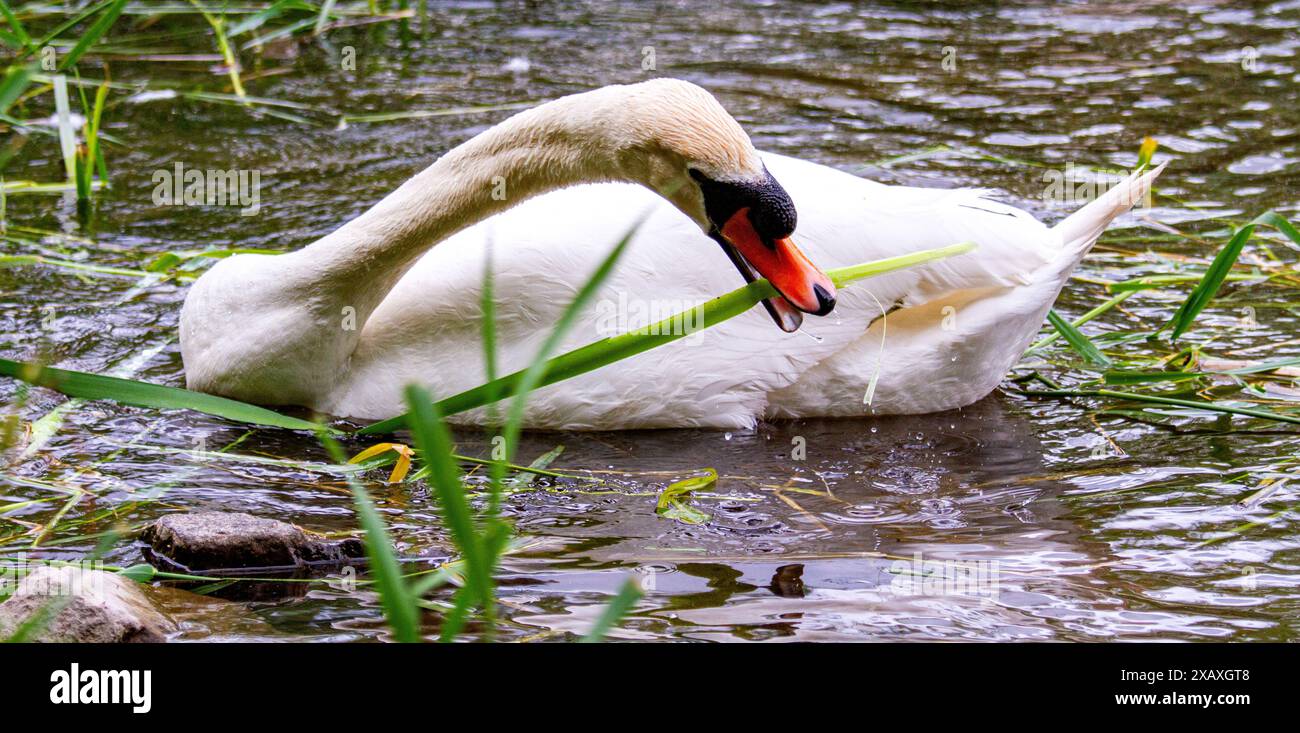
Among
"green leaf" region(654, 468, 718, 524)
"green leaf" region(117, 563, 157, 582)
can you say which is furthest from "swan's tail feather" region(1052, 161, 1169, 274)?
"green leaf" region(117, 563, 157, 582)

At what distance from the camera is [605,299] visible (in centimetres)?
484

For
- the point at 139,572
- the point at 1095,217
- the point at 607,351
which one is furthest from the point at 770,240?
the point at 139,572

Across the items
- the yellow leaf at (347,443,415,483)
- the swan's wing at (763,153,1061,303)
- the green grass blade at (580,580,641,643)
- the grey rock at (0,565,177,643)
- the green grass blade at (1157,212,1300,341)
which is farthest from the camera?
the swan's wing at (763,153,1061,303)

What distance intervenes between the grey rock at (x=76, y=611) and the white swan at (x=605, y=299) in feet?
5.42

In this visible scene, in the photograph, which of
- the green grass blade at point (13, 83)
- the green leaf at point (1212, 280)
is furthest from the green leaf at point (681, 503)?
the green grass blade at point (13, 83)

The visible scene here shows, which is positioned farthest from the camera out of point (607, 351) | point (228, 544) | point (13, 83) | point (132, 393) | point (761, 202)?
point (761, 202)

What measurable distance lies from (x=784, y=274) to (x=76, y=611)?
1952mm

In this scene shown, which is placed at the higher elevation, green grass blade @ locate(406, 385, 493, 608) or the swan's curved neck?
the swan's curved neck

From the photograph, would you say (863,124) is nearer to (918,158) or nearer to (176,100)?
(918,158)

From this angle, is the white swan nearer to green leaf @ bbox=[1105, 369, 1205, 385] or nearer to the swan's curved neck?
the swan's curved neck

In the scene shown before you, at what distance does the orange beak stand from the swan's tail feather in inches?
51.6

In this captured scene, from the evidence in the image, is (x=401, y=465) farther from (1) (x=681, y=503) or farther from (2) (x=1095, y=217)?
(2) (x=1095, y=217)

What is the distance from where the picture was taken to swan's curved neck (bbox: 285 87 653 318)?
14.5ft

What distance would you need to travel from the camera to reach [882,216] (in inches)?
197
